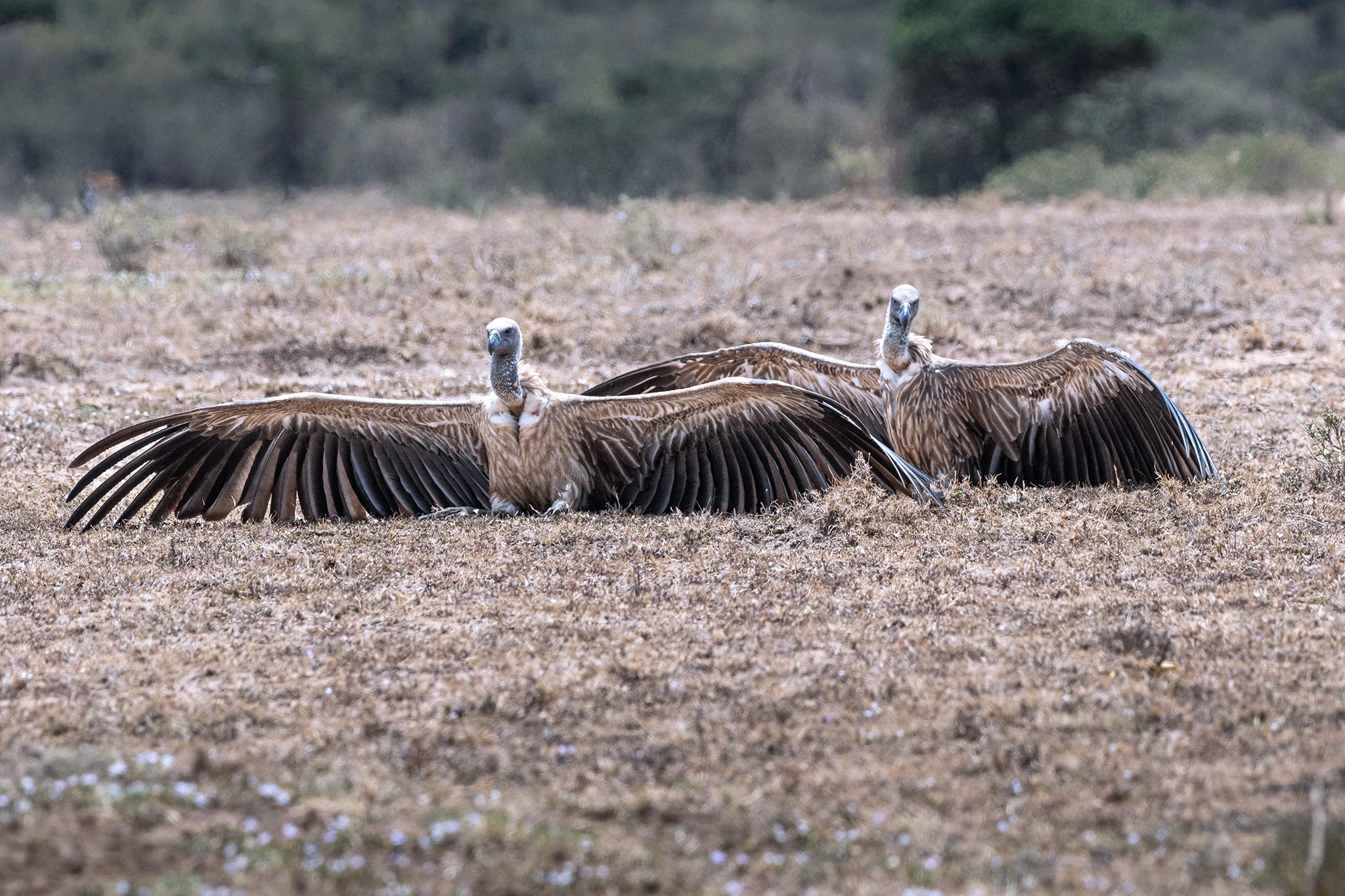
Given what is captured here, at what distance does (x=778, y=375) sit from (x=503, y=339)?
4.68ft

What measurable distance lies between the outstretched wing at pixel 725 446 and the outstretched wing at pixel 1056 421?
47 centimetres

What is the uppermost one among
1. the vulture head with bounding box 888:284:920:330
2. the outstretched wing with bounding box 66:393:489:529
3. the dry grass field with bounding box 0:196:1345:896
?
the vulture head with bounding box 888:284:920:330

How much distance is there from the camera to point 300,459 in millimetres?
7145

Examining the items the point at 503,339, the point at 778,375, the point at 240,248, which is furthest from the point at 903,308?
the point at 240,248

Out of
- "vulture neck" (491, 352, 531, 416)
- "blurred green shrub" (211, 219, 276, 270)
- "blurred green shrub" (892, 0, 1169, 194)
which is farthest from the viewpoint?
"blurred green shrub" (892, 0, 1169, 194)

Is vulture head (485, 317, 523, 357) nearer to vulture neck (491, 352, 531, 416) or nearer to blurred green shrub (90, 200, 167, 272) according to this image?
vulture neck (491, 352, 531, 416)

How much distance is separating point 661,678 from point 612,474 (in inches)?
93.4

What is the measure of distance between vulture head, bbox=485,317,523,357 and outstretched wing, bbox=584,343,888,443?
46cm

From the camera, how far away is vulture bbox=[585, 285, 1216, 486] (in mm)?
7324

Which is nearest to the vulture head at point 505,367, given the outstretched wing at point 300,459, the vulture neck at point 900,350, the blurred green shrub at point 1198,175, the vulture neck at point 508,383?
the vulture neck at point 508,383

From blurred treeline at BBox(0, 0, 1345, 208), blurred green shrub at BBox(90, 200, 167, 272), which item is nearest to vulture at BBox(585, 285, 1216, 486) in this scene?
blurred green shrub at BBox(90, 200, 167, 272)

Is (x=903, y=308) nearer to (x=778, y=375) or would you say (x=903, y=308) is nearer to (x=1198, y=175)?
(x=778, y=375)

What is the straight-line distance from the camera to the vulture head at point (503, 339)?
703 centimetres

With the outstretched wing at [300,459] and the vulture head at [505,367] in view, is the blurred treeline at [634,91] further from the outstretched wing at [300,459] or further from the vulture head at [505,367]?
the outstretched wing at [300,459]
